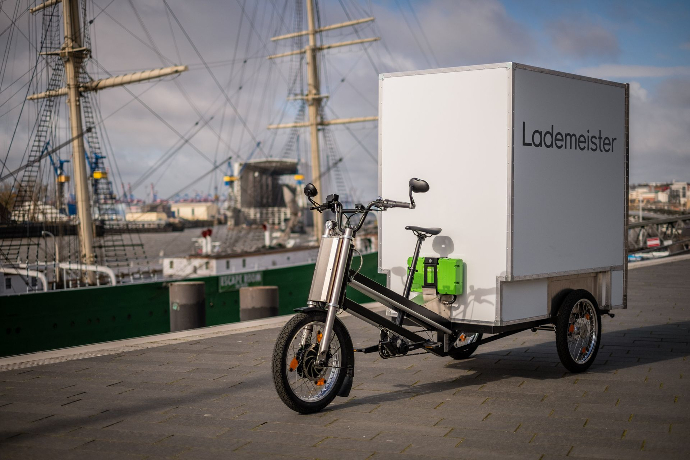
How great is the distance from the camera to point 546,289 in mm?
6668

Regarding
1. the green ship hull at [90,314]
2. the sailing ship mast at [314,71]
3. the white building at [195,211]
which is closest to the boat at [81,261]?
the green ship hull at [90,314]

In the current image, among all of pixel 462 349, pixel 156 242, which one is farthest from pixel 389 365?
pixel 156 242

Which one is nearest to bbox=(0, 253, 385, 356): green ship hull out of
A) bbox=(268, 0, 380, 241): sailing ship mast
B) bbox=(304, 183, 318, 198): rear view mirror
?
bbox=(304, 183, 318, 198): rear view mirror

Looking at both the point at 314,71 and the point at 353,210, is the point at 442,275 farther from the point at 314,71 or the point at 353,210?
the point at 314,71

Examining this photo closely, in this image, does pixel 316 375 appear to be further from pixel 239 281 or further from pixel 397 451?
pixel 239 281

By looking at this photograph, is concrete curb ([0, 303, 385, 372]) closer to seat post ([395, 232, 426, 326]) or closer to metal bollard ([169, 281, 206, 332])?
seat post ([395, 232, 426, 326])

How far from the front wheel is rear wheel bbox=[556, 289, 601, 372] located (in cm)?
200

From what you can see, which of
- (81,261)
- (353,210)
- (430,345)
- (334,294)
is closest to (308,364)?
(334,294)

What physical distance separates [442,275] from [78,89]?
28559mm

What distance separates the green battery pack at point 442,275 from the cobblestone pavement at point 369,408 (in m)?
0.80

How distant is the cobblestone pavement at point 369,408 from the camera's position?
177 inches

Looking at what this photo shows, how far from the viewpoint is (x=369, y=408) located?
5527 mm

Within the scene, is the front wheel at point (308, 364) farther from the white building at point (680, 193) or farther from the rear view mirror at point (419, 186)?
the white building at point (680, 193)

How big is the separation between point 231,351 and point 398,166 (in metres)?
2.67
